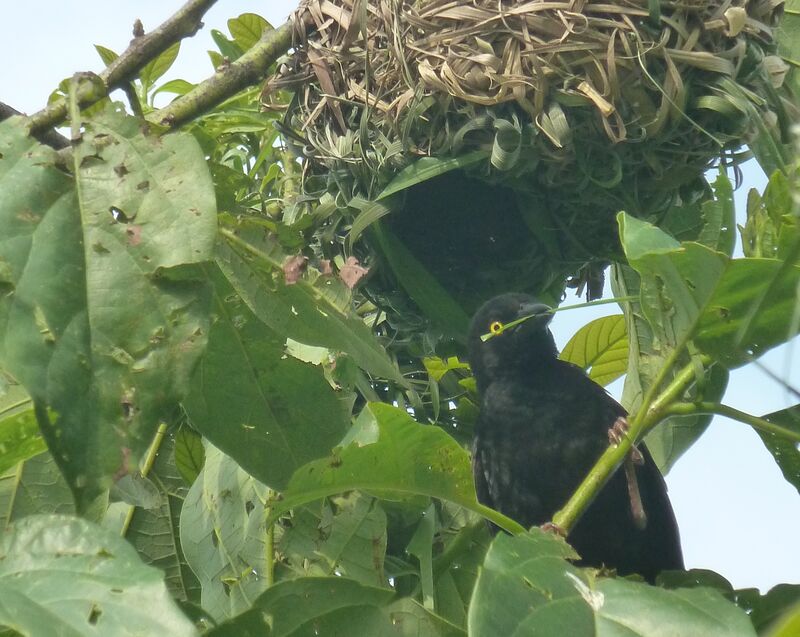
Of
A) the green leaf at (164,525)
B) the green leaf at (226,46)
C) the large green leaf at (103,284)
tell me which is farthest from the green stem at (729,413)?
the green leaf at (226,46)

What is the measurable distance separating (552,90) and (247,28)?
0.80 metres

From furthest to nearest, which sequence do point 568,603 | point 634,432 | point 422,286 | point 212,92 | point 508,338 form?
point 508,338
point 422,286
point 212,92
point 634,432
point 568,603

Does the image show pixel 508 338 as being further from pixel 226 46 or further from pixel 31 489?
pixel 31 489

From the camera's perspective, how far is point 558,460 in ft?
8.04

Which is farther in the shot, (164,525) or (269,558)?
(164,525)

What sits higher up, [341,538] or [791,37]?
[791,37]

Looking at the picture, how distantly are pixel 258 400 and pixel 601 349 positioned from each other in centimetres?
126

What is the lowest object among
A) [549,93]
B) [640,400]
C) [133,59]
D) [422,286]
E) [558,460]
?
[558,460]

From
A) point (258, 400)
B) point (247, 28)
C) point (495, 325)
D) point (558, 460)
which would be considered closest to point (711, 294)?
point (258, 400)

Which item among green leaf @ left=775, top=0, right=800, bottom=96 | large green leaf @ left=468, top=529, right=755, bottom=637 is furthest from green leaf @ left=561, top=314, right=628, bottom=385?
large green leaf @ left=468, top=529, right=755, bottom=637

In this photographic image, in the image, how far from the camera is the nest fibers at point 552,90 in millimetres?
1974

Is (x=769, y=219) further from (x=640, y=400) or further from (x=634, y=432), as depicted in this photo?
(x=640, y=400)

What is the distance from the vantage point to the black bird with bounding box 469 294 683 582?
95.4 inches

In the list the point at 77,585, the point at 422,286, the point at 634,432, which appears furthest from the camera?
the point at 422,286
